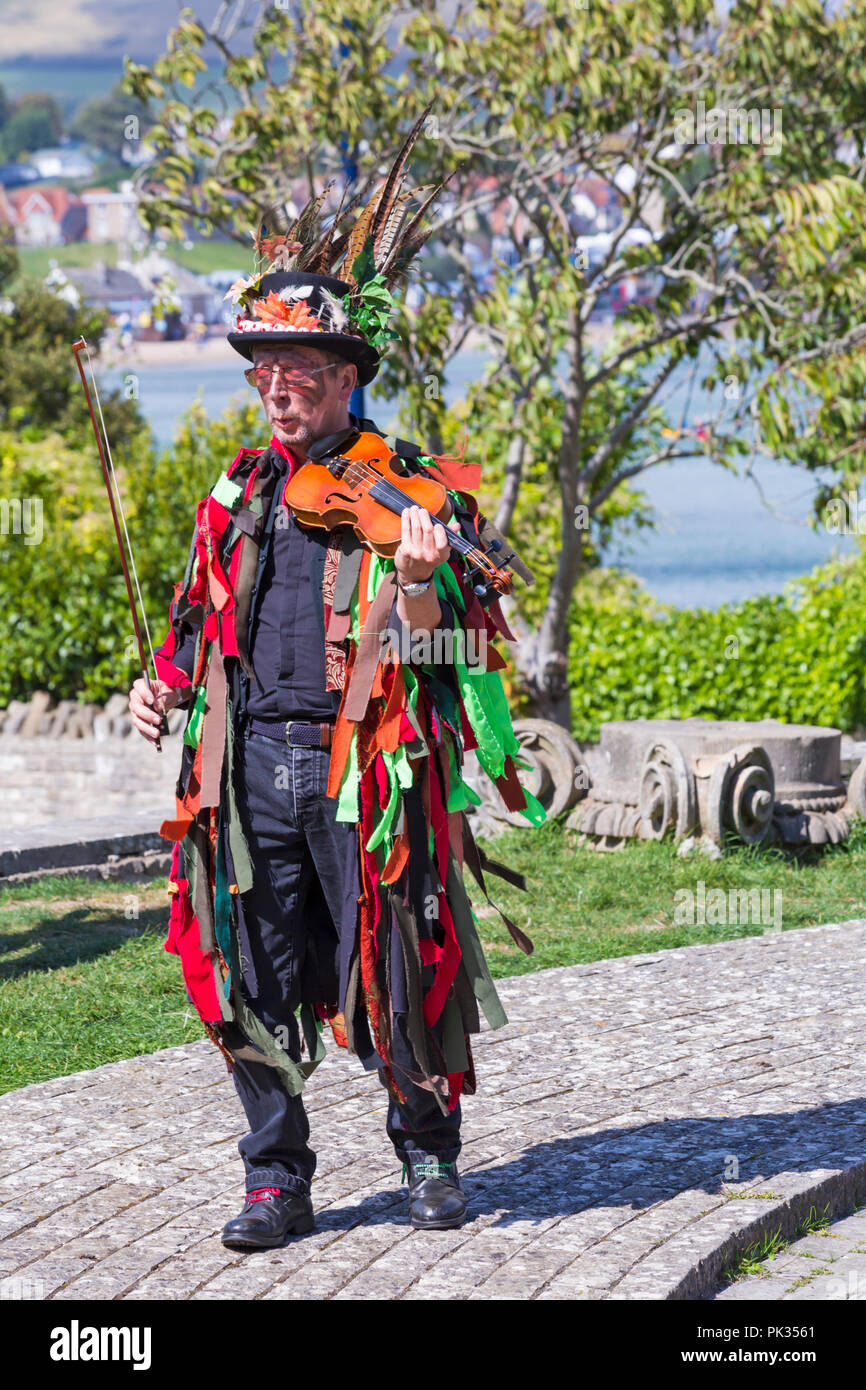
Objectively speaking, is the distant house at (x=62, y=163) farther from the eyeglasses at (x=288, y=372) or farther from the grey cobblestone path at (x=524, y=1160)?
the eyeglasses at (x=288, y=372)

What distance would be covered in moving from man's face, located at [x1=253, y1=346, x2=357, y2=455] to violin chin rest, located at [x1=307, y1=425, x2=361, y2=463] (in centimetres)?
4

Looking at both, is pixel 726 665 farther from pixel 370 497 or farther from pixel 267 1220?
pixel 267 1220

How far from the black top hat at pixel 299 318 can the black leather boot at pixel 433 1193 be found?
1.68 meters

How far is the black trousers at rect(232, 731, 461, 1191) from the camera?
357 centimetres

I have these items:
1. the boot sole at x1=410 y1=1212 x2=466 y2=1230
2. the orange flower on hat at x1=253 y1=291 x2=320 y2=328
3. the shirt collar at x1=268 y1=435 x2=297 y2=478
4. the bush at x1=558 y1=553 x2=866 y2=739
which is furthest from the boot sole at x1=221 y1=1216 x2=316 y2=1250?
the bush at x1=558 y1=553 x2=866 y2=739

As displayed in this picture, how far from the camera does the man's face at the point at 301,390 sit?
3.57 metres

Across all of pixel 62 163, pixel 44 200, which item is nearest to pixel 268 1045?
pixel 44 200

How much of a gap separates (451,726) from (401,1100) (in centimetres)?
78

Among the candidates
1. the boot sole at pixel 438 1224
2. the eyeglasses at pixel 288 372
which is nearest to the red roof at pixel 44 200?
the eyeglasses at pixel 288 372

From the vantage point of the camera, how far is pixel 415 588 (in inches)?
133
